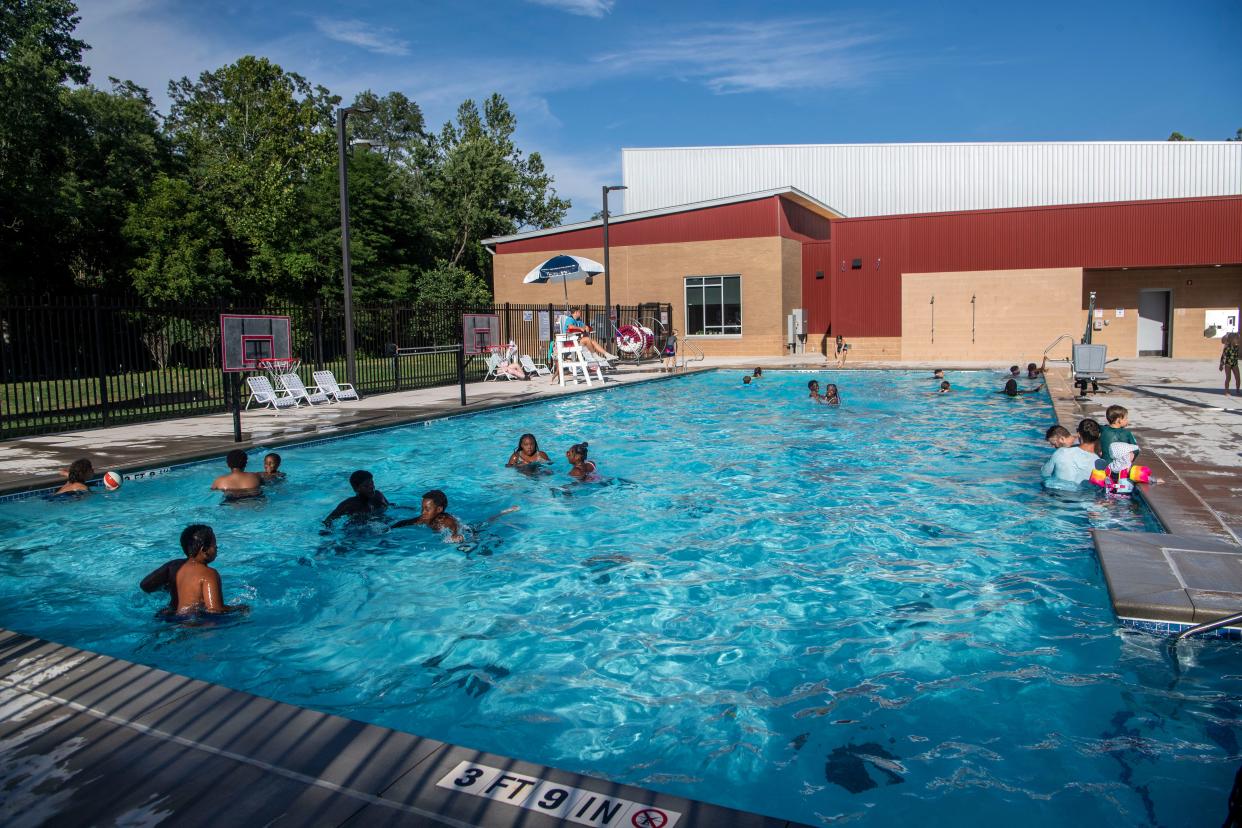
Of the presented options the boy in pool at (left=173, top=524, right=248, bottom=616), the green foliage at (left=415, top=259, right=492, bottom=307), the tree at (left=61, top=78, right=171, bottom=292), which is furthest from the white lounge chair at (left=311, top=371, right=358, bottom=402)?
the green foliage at (left=415, top=259, right=492, bottom=307)

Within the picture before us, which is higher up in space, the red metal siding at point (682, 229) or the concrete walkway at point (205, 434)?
the red metal siding at point (682, 229)

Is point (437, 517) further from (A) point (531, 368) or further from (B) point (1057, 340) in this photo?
(B) point (1057, 340)

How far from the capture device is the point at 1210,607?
4637mm

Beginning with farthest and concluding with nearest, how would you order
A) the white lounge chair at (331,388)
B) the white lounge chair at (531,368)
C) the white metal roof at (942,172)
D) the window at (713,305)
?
the white metal roof at (942,172)
the window at (713,305)
the white lounge chair at (531,368)
the white lounge chair at (331,388)

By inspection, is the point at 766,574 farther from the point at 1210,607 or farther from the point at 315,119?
the point at 315,119

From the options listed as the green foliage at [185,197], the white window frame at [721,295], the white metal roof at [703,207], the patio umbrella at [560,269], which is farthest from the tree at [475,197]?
the patio umbrella at [560,269]

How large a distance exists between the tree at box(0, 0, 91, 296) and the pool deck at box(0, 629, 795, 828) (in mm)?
31819

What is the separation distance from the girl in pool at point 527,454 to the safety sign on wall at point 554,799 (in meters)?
7.14

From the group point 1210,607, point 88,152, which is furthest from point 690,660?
point 88,152

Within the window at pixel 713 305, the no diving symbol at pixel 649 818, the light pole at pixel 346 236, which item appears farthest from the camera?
the window at pixel 713 305

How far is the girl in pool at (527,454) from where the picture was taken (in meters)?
9.96

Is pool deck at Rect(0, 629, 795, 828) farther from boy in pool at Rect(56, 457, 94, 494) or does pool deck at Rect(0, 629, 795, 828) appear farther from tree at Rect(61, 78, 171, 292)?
tree at Rect(61, 78, 171, 292)

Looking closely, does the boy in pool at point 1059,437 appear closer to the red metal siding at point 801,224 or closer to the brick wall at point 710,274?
the brick wall at point 710,274

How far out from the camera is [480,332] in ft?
73.0
